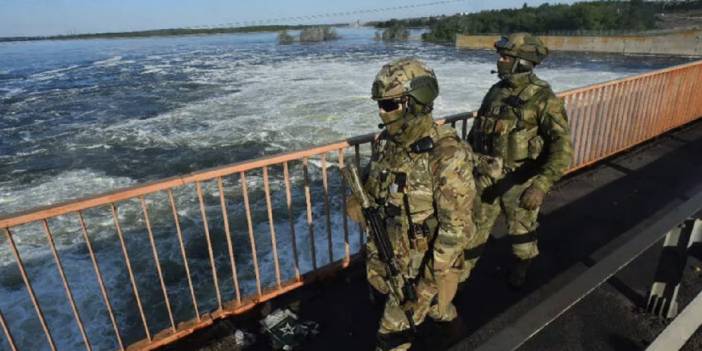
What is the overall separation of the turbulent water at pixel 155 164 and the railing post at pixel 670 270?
4.16 m

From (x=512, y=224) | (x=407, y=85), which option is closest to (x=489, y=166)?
(x=512, y=224)

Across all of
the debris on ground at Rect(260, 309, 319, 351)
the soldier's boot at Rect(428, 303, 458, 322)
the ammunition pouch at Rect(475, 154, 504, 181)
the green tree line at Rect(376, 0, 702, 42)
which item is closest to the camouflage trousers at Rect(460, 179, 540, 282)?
the ammunition pouch at Rect(475, 154, 504, 181)

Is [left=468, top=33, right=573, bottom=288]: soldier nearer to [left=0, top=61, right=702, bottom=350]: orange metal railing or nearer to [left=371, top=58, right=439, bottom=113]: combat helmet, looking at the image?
[left=0, top=61, right=702, bottom=350]: orange metal railing

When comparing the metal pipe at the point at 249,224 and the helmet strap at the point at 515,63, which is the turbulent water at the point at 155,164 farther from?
the helmet strap at the point at 515,63

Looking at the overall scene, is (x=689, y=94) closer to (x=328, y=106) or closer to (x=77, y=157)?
(x=328, y=106)

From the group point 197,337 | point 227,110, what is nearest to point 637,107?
point 197,337

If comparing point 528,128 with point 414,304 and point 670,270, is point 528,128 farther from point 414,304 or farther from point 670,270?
point 414,304

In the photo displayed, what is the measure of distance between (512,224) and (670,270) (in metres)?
1.03

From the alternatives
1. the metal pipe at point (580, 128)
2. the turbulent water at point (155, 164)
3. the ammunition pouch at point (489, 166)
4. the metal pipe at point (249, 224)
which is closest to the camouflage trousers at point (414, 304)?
the ammunition pouch at point (489, 166)

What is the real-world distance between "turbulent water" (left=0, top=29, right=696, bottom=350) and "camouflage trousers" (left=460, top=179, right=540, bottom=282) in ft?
10.5

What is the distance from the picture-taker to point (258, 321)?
133 inches

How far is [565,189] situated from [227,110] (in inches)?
639

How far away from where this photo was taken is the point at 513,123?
327 cm

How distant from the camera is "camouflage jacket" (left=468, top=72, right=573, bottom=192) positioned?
3121 millimetres
